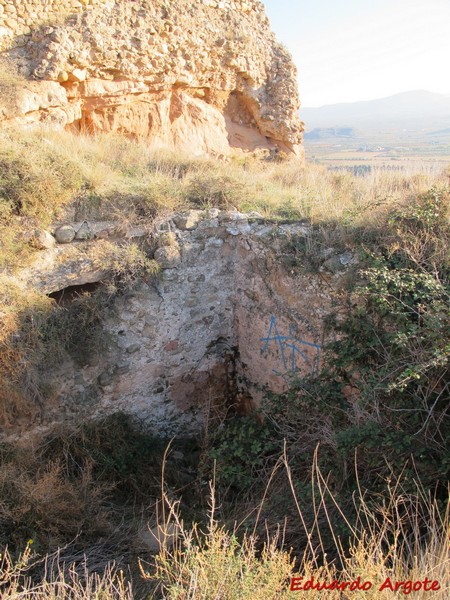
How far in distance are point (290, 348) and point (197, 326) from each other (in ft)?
3.72

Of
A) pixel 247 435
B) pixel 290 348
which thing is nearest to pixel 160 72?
pixel 290 348

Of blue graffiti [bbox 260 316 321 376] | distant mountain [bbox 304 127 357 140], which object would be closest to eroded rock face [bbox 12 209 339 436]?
blue graffiti [bbox 260 316 321 376]

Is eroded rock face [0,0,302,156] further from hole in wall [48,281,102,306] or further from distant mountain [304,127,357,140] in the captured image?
distant mountain [304,127,357,140]

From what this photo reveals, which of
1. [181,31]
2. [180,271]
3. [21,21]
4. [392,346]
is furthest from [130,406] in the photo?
[181,31]

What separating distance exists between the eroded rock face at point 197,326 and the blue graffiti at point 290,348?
0.03 feet

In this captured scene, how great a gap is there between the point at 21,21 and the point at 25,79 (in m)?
0.92

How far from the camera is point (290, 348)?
467cm

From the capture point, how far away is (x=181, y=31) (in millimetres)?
7699

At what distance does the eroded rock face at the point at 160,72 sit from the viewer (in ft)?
21.5

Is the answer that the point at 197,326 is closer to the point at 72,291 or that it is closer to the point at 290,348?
the point at 290,348

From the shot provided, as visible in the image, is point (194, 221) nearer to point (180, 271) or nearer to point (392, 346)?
point (180, 271)
